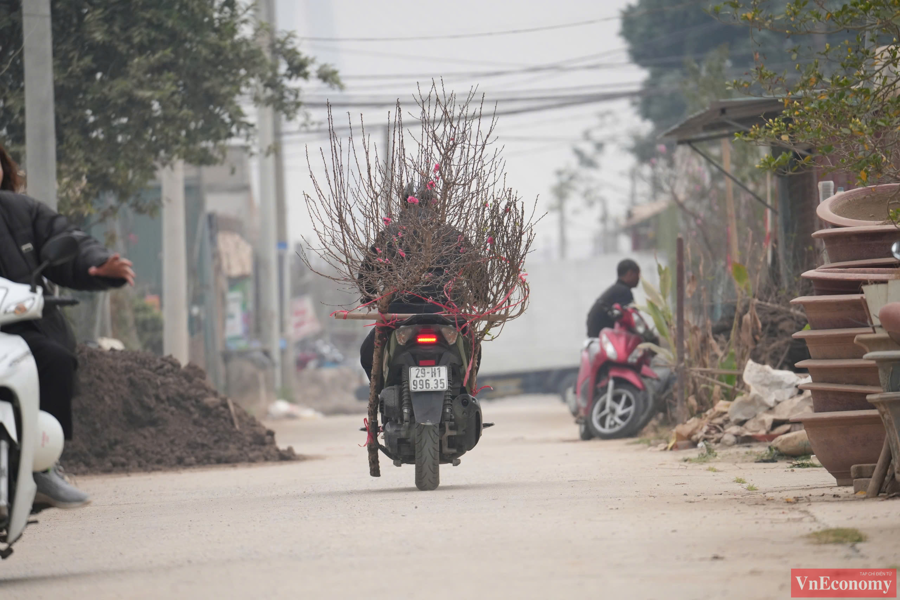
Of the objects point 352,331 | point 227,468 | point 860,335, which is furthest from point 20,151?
point 352,331

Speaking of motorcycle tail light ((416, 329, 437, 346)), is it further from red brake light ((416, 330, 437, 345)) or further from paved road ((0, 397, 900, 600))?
paved road ((0, 397, 900, 600))

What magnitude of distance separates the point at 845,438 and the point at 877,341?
834mm

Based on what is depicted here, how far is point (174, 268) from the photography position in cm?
1967

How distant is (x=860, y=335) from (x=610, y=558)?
2.35m

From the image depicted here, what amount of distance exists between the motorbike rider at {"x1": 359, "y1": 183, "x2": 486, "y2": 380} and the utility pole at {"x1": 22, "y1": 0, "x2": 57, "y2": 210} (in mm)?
4628

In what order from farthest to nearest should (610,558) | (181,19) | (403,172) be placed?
(181,19)
(403,172)
(610,558)

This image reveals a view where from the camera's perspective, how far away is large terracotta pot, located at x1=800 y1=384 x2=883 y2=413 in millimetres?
6895

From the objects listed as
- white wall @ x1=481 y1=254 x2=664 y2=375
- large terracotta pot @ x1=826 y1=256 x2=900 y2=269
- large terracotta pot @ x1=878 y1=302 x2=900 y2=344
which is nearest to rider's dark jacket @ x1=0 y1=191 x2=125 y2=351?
large terracotta pot @ x1=878 y1=302 x2=900 y2=344

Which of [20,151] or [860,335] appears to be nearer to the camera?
[860,335]

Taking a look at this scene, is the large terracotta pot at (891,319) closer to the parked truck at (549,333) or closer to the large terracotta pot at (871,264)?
the large terracotta pot at (871,264)

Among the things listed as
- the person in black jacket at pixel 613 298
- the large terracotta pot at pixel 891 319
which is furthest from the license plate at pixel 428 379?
the person in black jacket at pixel 613 298

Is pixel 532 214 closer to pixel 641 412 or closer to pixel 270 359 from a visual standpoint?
pixel 641 412

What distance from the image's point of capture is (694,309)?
13258mm

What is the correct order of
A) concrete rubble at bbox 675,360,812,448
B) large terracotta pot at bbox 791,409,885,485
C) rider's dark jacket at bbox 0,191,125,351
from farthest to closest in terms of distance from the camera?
concrete rubble at bbox 675,360,812,448, large terracotta pot at bbox 791,409,885,485, rider's dark jacket at bbox 0,191,125,351
